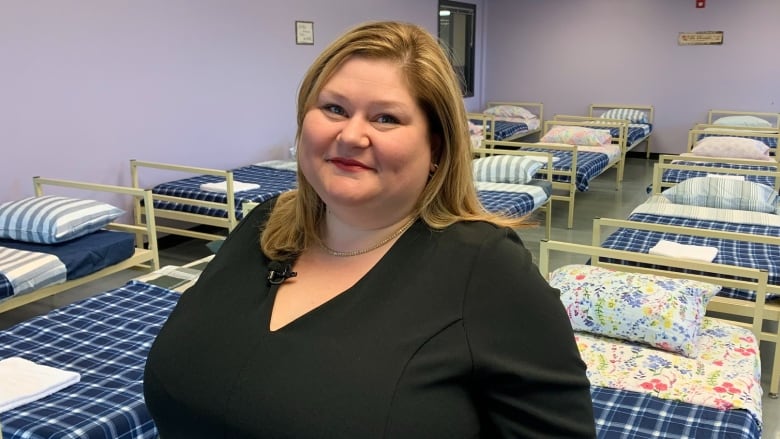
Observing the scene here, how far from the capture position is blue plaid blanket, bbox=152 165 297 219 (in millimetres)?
4363

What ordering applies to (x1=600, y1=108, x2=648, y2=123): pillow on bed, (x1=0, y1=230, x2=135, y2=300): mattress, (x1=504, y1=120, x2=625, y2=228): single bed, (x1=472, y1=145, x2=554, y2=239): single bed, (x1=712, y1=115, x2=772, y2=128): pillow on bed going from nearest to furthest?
1. (x1=0, y1=230, x2=135, y2=300): mattress
2. (x1=472, y1=145, x2=554, y2=239): single bed
3. (x1=504, y1=120, x2=625, y2=228): single bed
4. (x1=712, y1=115, x2=772, y2=128): pillow on bed
5. (x1=600, y1=108, x2=648, y2=123): pillow on bed

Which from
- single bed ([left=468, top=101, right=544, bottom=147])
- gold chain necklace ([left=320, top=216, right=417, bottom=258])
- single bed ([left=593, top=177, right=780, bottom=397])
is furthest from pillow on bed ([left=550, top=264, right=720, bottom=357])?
single bed ([left=468, top=101, right=544, bottom=147])

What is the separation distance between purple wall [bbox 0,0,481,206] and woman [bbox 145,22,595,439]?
3.42m

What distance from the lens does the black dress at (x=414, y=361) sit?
88 cm

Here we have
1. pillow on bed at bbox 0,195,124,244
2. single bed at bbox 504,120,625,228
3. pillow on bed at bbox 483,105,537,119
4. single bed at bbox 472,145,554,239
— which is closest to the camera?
pillow on bed at bbox 0,195,124,244

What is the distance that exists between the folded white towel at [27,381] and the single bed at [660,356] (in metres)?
1.50

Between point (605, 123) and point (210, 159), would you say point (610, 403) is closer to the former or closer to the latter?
point (210, 159)

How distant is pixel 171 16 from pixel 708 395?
4092 mm

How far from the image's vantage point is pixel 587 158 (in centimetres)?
621

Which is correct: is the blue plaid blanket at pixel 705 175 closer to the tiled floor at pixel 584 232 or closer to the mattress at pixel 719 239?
the tiled floor at pixel 584 232

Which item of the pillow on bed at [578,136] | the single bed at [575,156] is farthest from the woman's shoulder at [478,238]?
the pillow on bed at [578,136]

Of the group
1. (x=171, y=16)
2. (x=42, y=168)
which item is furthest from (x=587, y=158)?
(x=42, y=168)

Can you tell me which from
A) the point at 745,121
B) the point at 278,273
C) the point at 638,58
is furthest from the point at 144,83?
the point at 745,121

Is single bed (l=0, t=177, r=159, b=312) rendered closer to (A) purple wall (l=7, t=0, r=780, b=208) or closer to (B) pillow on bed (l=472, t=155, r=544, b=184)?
(A) purple wall (l=7, t=0, r=780, b=208)
